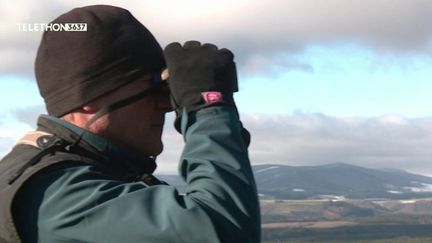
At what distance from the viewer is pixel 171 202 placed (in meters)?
2.95

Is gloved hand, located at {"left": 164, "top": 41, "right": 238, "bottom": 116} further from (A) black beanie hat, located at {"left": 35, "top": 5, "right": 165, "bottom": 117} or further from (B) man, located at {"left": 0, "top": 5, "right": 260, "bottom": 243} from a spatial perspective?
(A) black beanie hat, located at {"left": 35, "top": 5, "right": 165, "bottom": 117}

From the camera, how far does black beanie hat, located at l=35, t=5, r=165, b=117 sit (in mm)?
3373

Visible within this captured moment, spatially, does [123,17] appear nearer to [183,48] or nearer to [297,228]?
[183,48]

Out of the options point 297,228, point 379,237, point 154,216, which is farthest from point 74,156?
point 297,228

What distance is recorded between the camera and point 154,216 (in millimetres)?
2920

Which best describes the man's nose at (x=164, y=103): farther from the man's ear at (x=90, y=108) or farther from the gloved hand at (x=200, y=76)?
the man's ear at (x=90, y=108)

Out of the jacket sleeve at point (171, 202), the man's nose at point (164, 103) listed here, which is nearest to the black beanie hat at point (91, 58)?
the man's nose at point (164, 103)

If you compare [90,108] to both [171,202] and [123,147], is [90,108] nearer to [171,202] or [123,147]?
[123,147]

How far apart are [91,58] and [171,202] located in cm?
80

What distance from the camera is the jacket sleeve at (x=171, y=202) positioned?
2.88 m

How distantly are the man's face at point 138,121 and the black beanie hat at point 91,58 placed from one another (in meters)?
0.06

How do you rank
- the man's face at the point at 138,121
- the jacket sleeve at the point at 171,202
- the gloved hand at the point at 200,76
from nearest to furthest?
the jacket sleeve at the point at 171,202, the gloved hand at the point at 200,76, the man's face at the point at 138,121

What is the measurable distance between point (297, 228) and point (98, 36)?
17709 cm

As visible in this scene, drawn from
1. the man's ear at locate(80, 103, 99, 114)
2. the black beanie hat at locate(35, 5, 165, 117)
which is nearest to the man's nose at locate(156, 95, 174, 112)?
the black beanie hat at locate(35, 5, 165, 117)
